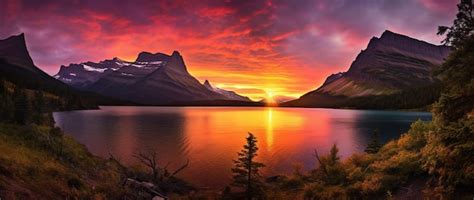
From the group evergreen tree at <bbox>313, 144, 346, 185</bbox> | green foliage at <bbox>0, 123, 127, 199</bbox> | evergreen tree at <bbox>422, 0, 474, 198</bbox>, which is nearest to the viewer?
evergreen tree at <bbox>422, 0, 474, 198</bbox>

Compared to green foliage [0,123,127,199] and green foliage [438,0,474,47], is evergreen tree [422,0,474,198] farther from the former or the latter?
green foliage [0,123,127,199]

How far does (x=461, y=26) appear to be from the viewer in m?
14.7

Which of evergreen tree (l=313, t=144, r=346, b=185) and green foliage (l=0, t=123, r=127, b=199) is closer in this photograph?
green foliage (l=0, t=123, r=127, b=199)

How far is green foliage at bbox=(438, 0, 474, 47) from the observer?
14.2 meters

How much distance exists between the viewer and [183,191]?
31703 mm

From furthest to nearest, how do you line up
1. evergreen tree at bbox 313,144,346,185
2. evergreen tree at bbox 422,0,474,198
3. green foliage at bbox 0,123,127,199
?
evergreen tree at bbox 313,144,346,185 < green foliage at bbox 0,123,127,199 < evergreen tree at bbox 422,0,474,198

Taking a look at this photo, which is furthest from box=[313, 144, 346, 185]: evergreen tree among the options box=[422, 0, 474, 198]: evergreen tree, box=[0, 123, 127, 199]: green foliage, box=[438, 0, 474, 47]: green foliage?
box=[0, 123, 127, 199]: green foliage

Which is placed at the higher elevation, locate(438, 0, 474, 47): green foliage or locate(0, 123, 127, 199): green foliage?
locate(438, 0, 474, 47): green foliage

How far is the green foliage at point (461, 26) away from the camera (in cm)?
1421

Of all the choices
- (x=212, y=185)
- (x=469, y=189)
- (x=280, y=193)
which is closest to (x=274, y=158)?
(x=212, y=185)

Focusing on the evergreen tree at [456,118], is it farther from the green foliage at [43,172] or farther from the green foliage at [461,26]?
the green foliage at [43,172]

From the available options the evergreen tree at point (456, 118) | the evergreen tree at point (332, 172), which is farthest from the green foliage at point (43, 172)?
the evergreen tree at point (456, 118)

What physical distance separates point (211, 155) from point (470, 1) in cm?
4737

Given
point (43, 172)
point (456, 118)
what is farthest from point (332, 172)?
point (43, 172)
